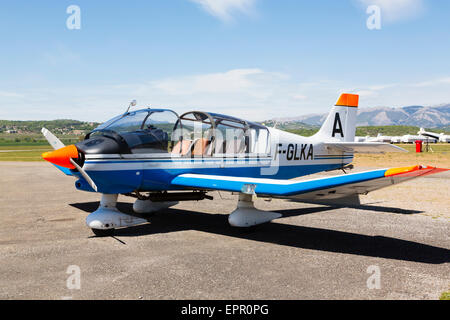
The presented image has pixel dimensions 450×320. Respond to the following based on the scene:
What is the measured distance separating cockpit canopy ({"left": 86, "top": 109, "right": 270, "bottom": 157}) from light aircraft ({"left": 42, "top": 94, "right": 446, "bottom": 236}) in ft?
0.07

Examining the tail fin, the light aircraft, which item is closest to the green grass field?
the light aircraft

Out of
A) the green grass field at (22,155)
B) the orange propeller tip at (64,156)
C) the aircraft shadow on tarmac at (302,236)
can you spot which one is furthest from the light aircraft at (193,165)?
the green grass field at (22,155)

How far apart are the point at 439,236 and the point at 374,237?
4.29 feet

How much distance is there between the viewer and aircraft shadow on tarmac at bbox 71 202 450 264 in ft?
20.1

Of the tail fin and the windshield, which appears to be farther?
the tail fin

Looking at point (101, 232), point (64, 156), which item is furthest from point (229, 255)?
point (64, 156)

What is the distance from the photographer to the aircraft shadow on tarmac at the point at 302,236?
6117mm

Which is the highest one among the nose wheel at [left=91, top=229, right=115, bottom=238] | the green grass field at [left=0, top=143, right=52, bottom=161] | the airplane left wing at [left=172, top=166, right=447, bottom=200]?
the airplane left wing at [left=172, top=166, right=447, bottom=200]

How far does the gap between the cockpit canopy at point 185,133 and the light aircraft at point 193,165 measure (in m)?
0.02

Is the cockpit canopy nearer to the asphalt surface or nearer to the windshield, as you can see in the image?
the windshield

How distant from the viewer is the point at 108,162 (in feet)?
22.5

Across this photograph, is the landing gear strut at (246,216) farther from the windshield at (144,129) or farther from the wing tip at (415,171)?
the wing tip at (415,171)

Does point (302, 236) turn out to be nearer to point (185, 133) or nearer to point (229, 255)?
point (229, 255)

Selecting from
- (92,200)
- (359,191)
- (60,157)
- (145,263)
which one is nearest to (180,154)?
(60,157)
